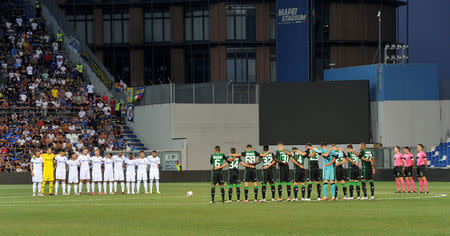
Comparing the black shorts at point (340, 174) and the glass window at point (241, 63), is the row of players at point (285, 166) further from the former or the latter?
the glass window at point (241, 63)

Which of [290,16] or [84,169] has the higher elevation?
[290,16]

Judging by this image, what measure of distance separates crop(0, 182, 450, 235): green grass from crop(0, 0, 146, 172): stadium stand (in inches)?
946

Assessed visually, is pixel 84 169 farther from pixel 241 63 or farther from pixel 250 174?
pixel 241 63

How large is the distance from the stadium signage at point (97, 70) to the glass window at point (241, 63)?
17433 mm

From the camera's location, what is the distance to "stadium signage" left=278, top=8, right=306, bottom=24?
84.2m

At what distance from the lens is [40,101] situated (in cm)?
6981

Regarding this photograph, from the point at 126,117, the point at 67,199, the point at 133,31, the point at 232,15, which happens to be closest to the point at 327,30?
the point at 232,15

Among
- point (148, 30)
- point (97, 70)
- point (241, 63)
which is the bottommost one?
point (97, 70)

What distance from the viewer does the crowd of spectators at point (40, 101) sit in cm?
6606

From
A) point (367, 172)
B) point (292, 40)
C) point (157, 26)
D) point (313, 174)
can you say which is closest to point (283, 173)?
point (313, 174)

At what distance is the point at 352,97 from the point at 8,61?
2771cm

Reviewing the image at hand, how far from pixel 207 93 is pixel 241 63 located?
21.1 m

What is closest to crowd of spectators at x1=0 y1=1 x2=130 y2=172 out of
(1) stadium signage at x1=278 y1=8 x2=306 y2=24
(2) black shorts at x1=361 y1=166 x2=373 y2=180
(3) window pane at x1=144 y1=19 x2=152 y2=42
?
(3) window pane at x1=144 y1=19 x2=152 y2=42

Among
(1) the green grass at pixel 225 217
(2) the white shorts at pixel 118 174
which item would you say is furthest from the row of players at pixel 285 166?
(2) the white shorts at pixel 118 174
